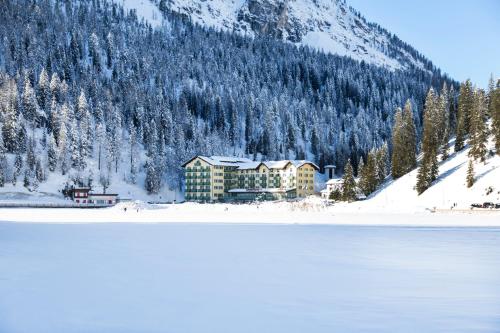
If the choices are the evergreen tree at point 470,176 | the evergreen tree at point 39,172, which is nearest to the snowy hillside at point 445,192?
the evergreen tree at point 470,176

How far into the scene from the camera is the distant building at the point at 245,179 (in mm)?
151375

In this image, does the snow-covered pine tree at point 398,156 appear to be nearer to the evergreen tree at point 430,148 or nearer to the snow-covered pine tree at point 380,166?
the snow-covered pine tree at point 380,166

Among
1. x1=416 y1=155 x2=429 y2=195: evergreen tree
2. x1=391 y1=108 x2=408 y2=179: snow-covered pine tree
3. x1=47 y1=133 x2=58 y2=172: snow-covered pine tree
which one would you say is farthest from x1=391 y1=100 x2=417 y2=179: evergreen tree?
x1=47 y1=133 x2=58 y2=172: snow-covered pine tree

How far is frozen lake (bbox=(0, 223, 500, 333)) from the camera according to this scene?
13289 mm

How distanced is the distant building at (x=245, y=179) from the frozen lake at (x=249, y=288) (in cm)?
12051

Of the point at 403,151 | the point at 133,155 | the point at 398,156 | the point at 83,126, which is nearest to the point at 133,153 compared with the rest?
the point at 133,155

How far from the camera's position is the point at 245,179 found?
518 ft

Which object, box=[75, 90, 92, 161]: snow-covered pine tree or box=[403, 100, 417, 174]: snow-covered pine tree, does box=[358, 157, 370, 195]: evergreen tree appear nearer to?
box=[403, 100, 417, 174]: snow-covered pine tree

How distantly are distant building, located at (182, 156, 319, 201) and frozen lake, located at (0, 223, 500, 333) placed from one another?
395ft

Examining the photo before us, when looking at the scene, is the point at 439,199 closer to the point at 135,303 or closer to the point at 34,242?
the point at 34,242

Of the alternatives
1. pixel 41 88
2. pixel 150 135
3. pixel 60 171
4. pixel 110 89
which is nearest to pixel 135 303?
pixel 60 171

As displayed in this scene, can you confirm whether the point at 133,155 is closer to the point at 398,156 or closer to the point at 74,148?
the point at 74,148

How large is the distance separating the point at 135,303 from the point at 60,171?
134 m

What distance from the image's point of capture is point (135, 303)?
607 inches
